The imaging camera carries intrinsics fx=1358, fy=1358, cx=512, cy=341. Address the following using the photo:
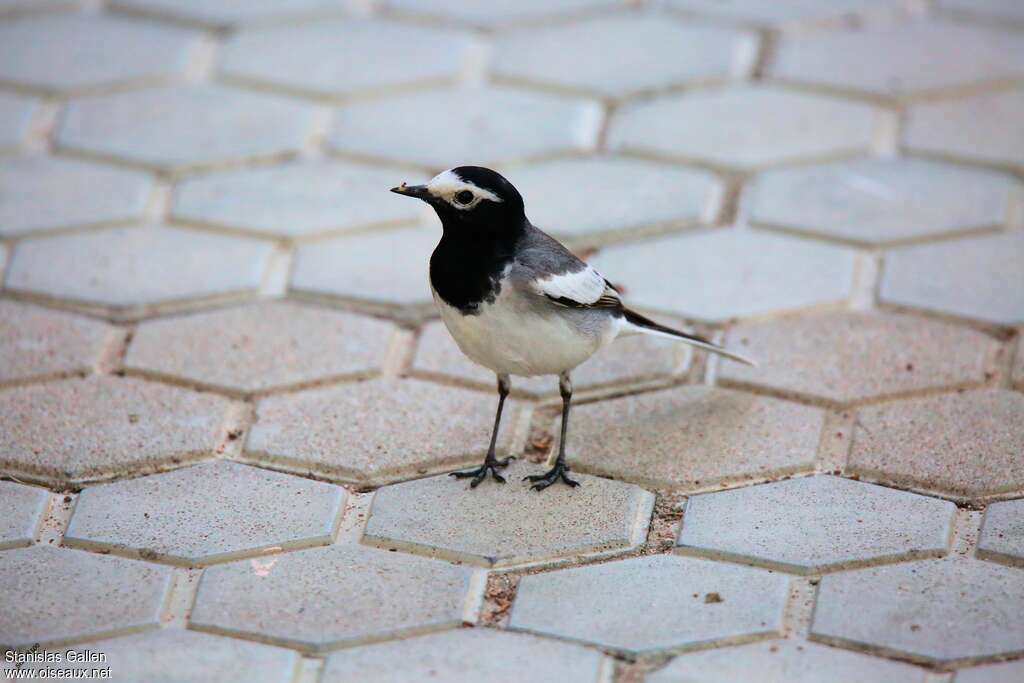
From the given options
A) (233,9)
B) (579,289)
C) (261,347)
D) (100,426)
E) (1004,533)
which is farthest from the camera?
(233,9)

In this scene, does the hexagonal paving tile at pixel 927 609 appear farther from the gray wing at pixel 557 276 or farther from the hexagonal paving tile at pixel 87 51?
the hexagonal paving tile at pixel 87 51

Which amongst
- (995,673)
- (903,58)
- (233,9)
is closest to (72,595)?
(995,673)

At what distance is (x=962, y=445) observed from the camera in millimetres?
3770

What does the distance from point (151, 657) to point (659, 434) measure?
1557 millimetres

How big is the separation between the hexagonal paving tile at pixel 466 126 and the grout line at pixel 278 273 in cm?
67

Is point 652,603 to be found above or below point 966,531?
below

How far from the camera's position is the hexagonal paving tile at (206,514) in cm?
344

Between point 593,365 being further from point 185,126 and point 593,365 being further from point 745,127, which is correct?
point 185,126

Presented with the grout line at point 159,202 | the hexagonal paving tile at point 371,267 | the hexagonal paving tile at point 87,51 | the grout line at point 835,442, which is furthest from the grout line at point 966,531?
the hexagonal paving tile at point 87,51

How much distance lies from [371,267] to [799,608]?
2.09m

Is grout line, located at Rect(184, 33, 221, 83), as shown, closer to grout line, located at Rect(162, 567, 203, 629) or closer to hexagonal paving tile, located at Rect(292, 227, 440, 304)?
hexagonal paving tile, located at Rect(292, 227, 440, 304)

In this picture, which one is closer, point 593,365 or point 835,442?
point 835,442

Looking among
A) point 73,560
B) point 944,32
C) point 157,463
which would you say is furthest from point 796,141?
point 73,560

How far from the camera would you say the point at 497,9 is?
6.09 m
